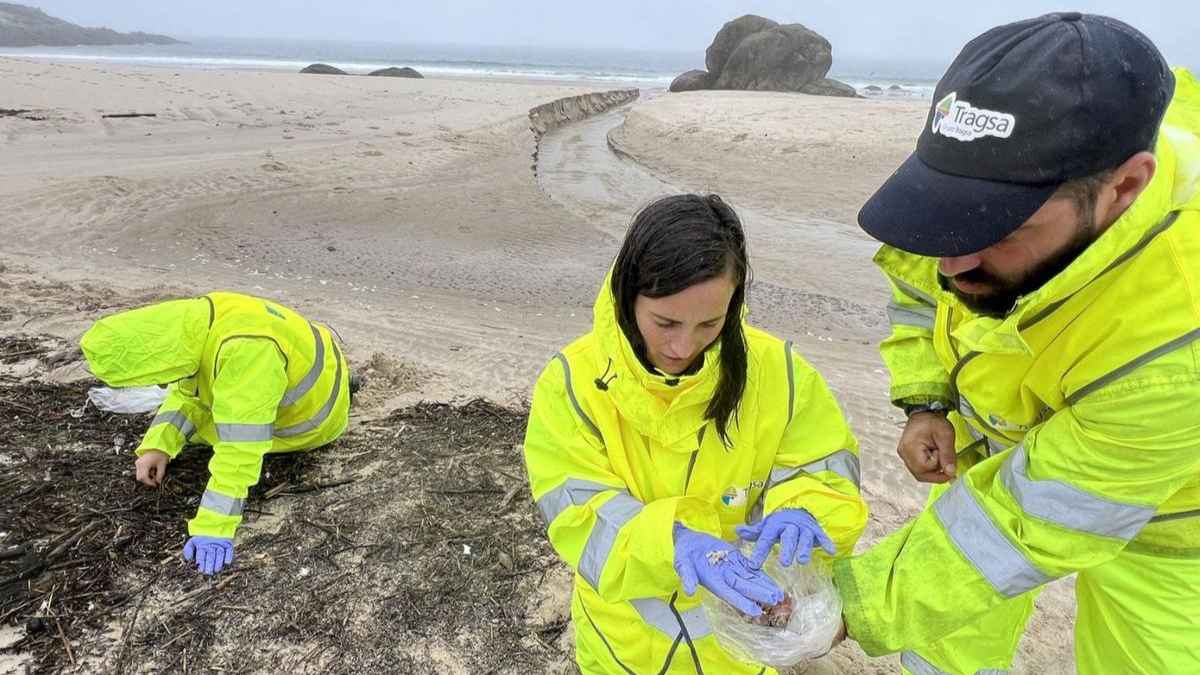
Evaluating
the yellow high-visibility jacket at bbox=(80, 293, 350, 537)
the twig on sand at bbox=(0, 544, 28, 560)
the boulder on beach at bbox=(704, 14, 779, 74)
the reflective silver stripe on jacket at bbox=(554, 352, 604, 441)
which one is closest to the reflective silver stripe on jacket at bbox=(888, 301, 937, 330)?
the reflective silver stripe on jacket at bbox=(554, 352, 604, 441)

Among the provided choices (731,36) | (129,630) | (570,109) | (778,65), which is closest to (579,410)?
→ (129,630)

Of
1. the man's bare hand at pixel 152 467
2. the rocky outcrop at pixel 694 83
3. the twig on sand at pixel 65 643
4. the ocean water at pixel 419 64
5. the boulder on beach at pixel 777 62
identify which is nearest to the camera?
the twig on sand at pixel 65 643

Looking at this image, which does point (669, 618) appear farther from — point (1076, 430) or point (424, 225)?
point (424, 225)

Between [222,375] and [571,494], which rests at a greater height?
[571,494]

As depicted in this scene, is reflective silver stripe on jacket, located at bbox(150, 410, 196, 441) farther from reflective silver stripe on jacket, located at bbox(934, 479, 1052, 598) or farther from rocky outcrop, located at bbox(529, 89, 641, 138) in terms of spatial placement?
rocky outcrop, located at bbox(529, 89, 641, 138)

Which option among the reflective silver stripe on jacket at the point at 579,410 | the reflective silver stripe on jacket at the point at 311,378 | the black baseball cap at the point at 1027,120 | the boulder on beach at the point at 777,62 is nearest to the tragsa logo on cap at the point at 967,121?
the black baseball cap at the point at 1027,120

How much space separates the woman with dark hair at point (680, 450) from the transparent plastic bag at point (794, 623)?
2.8 inches

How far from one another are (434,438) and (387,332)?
81.1 inches

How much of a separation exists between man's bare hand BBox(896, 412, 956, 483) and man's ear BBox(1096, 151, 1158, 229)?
0.85 m

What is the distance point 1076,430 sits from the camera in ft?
4.31

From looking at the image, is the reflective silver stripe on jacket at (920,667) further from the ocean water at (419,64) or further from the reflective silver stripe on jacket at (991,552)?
the ocean water at (419,64)

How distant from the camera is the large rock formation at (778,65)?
39531 mm

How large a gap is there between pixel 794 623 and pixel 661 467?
1.49ft

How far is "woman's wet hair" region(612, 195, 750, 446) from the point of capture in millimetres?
1544
